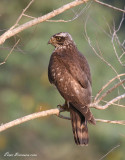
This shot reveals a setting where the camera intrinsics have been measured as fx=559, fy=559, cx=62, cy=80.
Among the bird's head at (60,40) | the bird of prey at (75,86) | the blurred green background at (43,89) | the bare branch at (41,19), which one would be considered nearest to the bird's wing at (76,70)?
the bird of prey at (75,86)

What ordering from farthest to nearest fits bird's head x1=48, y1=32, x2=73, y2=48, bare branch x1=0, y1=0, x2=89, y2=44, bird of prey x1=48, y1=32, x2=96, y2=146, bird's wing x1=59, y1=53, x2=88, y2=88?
bird's head x1=48, y1=32, x2=73, y2=48
bird's wing x1=59, y1=53, x2=88, y2=88
bird of prey x1=48, y1=32, x2=96, y2=146
bare branch x1=0, y1=0, x2=89, y2=44

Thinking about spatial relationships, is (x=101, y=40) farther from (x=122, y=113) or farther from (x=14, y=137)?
(x=14, y=137)

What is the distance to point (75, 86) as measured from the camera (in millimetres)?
7375

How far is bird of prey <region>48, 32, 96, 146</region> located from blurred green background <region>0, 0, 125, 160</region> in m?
6.22

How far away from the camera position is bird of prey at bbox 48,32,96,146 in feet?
23.7

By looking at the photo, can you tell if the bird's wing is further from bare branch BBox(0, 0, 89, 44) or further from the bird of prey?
bare branch BBox(0, 0, 89, 44)

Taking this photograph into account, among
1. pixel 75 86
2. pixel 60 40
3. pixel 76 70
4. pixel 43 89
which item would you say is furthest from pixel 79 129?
pixel 43 89

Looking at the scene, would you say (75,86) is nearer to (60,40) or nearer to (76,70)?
(76,70)

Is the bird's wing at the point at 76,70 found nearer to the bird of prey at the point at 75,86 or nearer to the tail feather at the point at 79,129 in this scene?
the bird of prey at the point at 75,86

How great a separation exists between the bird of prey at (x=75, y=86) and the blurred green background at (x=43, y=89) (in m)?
6.22

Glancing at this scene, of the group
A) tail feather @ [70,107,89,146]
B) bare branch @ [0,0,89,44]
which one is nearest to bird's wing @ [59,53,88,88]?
tail feather @ [70,107,89,146]

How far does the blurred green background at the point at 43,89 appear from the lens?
14.4 m

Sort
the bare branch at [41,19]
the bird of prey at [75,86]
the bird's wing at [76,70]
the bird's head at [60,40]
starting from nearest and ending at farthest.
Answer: the bare branch at [41,19], the bird of prey at [75,86], the bird's wing at [76,70], the bird's head at [60,40]

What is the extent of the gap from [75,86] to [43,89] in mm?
8594
